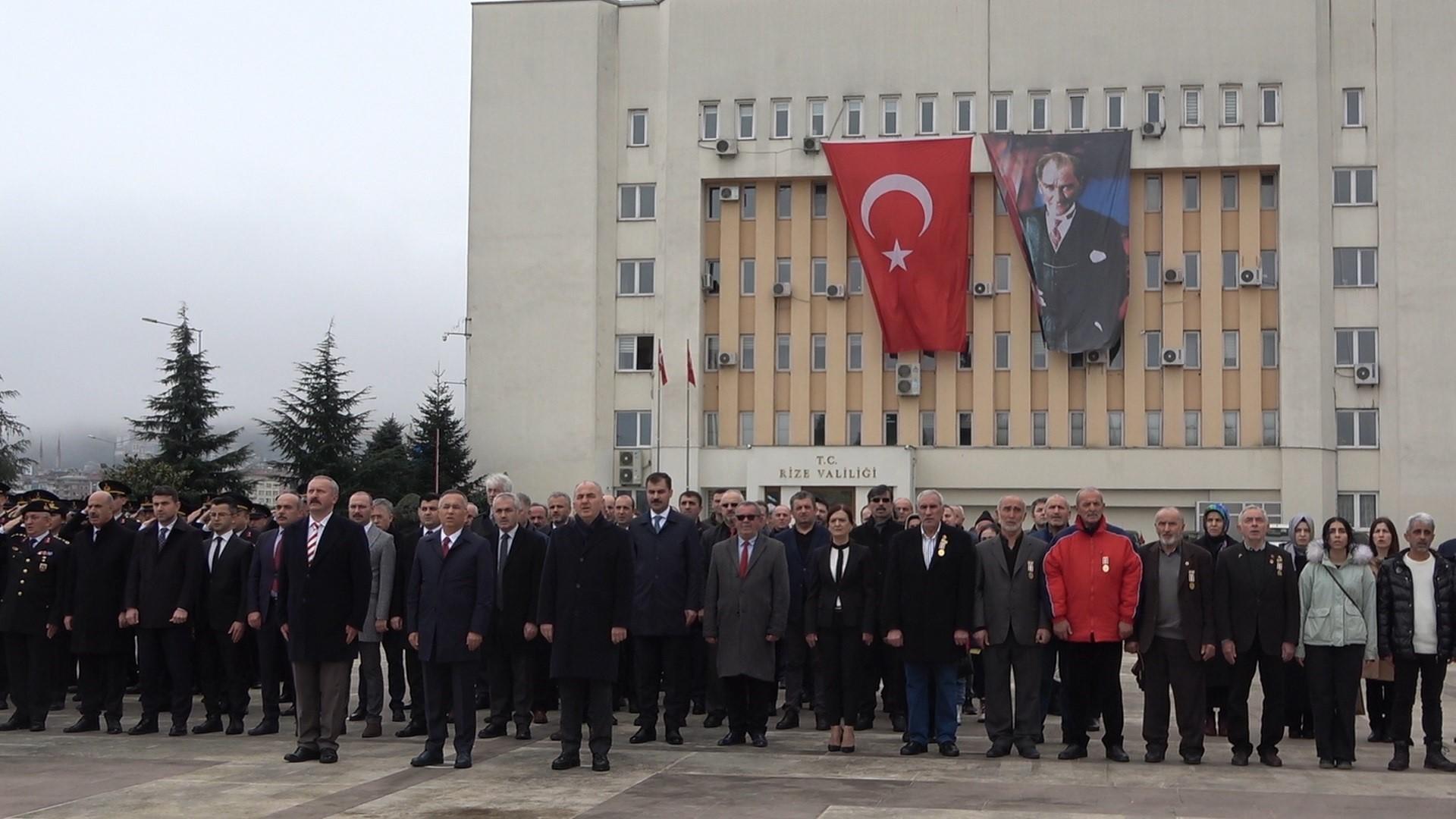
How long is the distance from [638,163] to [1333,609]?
37207 millimetres

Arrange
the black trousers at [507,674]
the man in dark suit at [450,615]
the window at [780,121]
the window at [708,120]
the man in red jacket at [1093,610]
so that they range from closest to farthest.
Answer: the man in dark suit at [450,615] → the man in red jacket at [1093,610] → the black trousers at [507,674] → the window at [780,121] → the window at [708,120]

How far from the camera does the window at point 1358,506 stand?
142 ft

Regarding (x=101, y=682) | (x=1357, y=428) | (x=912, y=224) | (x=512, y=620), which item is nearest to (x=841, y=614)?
(x=512, y=620)

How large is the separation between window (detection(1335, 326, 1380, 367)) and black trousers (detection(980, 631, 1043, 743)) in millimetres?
34999

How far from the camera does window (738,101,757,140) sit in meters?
45.4

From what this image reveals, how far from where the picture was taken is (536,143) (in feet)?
154

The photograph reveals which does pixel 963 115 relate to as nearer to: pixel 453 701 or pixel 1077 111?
pixel 1077 111

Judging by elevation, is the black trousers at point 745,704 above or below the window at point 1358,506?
below

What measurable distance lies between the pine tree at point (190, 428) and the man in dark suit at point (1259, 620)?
37292 mm

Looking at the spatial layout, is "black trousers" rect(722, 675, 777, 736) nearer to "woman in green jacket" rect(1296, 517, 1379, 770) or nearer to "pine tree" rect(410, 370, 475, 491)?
"woman in green jacket" rect(1296, 517, 1379, 770)

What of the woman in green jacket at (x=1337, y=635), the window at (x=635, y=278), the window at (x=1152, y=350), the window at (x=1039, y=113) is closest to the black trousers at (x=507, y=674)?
the woman in green jacket at (x=1337, y=635)

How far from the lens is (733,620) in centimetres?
1280

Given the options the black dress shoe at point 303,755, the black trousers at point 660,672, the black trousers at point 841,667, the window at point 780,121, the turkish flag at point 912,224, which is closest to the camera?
the black dress shoe at point 303,755

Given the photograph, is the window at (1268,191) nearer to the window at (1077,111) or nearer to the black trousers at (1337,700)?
the window at (1077,111)
